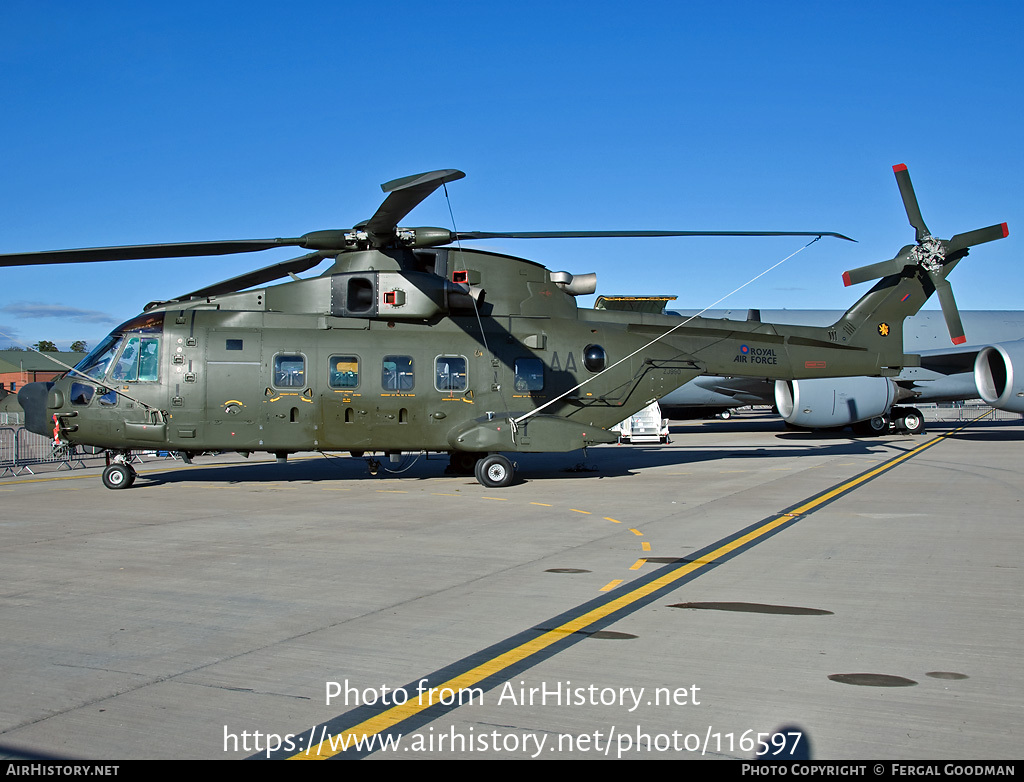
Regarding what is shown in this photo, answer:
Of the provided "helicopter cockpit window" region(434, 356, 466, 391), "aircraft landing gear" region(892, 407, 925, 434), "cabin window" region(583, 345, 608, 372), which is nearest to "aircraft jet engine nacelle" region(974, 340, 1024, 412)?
"aircraft landing gear" region(892, 407, 925, 434)

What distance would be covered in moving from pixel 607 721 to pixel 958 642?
2873mm

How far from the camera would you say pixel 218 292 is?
16328 mm

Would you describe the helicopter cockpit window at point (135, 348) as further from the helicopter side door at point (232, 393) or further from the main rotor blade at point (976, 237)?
the main rotor blade at point (976, 237)

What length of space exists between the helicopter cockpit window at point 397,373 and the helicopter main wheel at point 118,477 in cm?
522

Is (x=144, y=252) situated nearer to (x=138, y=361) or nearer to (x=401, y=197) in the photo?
(x=138, y=361)

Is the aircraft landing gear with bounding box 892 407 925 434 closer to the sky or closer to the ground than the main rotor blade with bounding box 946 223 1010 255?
closer to the ground

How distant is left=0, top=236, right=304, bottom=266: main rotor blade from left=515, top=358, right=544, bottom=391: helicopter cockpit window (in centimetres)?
515

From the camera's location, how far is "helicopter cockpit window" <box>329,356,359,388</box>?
15586 mm

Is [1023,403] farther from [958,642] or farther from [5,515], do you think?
[5,515]

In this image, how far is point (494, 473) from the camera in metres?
15.9

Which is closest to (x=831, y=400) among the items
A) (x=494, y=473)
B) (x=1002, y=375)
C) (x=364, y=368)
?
(x=1002, y=375)

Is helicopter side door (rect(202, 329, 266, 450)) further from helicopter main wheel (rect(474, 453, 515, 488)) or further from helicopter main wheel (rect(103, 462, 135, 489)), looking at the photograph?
helicopter main wheel (rect(474, 453, 515, 488))

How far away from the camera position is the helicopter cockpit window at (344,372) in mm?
15586

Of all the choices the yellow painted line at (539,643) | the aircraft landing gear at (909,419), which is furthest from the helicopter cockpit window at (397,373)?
the aircraft landing gear at (909,419)
